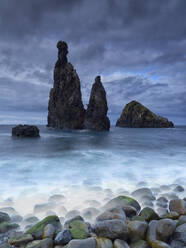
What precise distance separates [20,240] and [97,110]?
64.2m

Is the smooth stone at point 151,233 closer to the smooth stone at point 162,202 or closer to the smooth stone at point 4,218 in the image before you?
the smooth stone at point 162,202

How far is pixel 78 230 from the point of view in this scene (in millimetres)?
3316

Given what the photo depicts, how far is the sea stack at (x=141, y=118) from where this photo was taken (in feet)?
374

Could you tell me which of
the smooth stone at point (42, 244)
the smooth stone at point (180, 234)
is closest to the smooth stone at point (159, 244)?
the smooth stone at point (180, 234)

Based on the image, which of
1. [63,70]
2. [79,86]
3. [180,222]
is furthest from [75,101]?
[180,222]

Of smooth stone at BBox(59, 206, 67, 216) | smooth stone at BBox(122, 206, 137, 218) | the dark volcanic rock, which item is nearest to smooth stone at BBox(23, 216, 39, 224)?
smooth stone at BBox(59, 206, 67, 216)

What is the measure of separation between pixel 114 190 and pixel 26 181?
12.8ft

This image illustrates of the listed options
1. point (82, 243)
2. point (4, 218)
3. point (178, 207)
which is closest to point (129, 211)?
point (178, 207)

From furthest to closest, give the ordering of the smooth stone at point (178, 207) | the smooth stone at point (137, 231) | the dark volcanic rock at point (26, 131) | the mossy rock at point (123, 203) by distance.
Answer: the dark volcanic rock at point (26, 131) < the mossy rock at point (123, 203) < the smooth stone at point (178, 207) < the smooth stone at point (137, 231)

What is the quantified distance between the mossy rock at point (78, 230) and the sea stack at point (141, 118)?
11419cm

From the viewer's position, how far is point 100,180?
7.50m

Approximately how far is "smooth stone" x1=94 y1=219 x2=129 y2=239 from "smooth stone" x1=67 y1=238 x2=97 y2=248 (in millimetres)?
318

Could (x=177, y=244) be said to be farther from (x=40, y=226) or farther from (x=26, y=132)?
(x=26, y=132)

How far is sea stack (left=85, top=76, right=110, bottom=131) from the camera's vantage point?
66.3 metres
